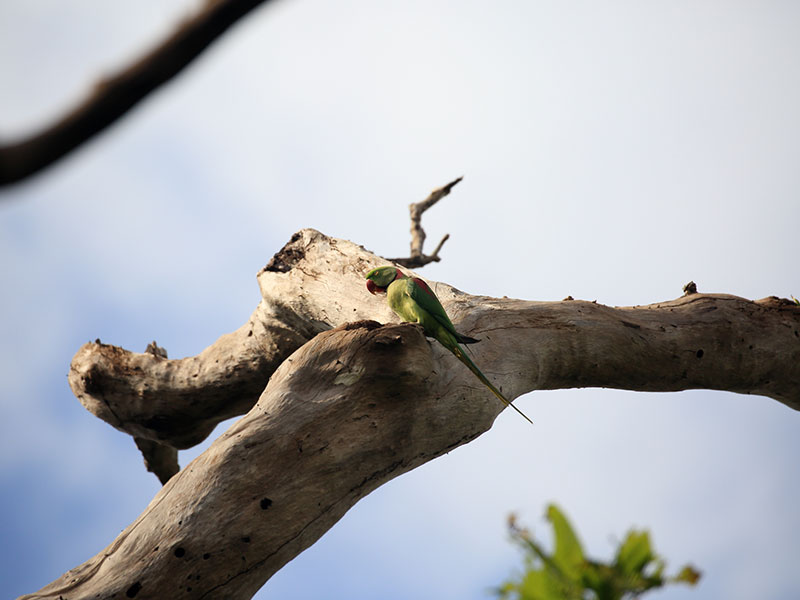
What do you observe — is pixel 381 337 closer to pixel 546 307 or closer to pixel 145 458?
pixel 546 307

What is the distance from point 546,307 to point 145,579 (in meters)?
3.04

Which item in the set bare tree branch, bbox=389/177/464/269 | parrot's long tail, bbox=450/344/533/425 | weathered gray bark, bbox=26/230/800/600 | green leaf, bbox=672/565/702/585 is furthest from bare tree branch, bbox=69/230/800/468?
green leaf, bbox=672/565/702/585

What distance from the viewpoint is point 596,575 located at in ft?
6.85

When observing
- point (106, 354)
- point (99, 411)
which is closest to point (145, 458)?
point (99, 411)

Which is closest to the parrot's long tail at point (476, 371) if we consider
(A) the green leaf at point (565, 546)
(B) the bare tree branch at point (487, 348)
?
(B) the bare tree branch at point (487, 348)

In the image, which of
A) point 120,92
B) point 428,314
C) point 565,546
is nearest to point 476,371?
point 428,314

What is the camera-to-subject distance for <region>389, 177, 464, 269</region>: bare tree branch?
7.57m

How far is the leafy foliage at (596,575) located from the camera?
208 centimetres

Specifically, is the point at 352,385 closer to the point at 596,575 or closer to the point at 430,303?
the point at 430,303

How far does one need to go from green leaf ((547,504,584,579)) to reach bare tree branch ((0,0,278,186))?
1756mm

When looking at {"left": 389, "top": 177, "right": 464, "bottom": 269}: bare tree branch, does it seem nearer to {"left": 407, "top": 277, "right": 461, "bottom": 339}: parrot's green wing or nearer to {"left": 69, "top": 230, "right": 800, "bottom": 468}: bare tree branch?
{"left": 69, "top": 230, "right": 800, "bottom": 468}: bare tree branch

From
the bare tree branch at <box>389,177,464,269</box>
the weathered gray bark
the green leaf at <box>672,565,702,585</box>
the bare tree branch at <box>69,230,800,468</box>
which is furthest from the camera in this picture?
the bare tree branch at <box>389,177,464,269</box>

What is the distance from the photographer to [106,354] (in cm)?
686

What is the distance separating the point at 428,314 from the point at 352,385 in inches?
24.0
